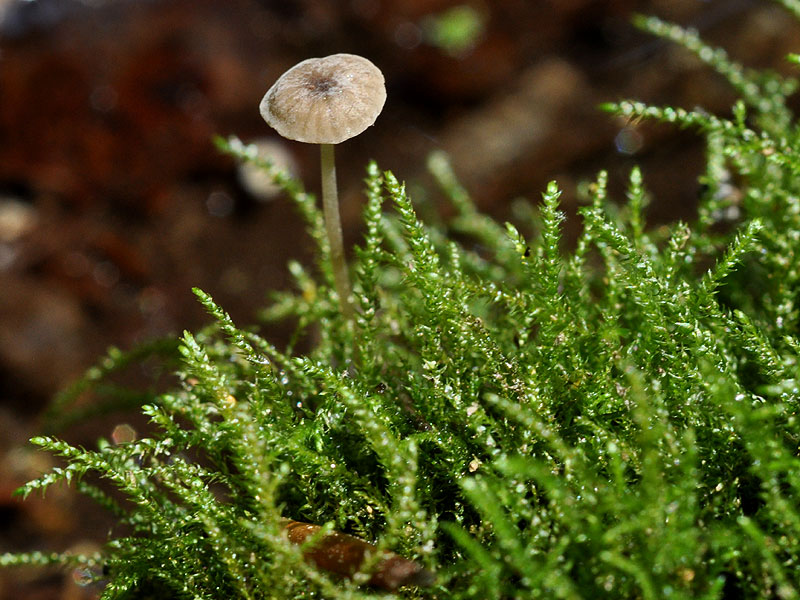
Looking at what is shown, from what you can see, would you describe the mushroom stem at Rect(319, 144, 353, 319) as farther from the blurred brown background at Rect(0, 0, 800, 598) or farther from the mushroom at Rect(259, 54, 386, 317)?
the blurred brown background at Rect(0, 0, 800, 598)

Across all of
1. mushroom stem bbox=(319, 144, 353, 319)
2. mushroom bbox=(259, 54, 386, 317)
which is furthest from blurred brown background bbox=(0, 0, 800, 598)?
mushroom bbox=(259, 54, 386, 317)

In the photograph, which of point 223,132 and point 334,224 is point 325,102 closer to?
point 334,224

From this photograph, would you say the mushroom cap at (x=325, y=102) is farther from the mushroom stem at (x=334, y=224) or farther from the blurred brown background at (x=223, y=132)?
the blurred brown background at (x=223, y=132)

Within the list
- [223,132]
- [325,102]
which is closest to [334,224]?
[325,102]

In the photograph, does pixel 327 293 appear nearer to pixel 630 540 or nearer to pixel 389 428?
pixel 389 428

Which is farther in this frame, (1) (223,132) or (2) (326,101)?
(1) (223,132)

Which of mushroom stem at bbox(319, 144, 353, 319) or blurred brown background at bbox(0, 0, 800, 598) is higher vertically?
blurred brown background at bbox(0, 0, 800, 598)
